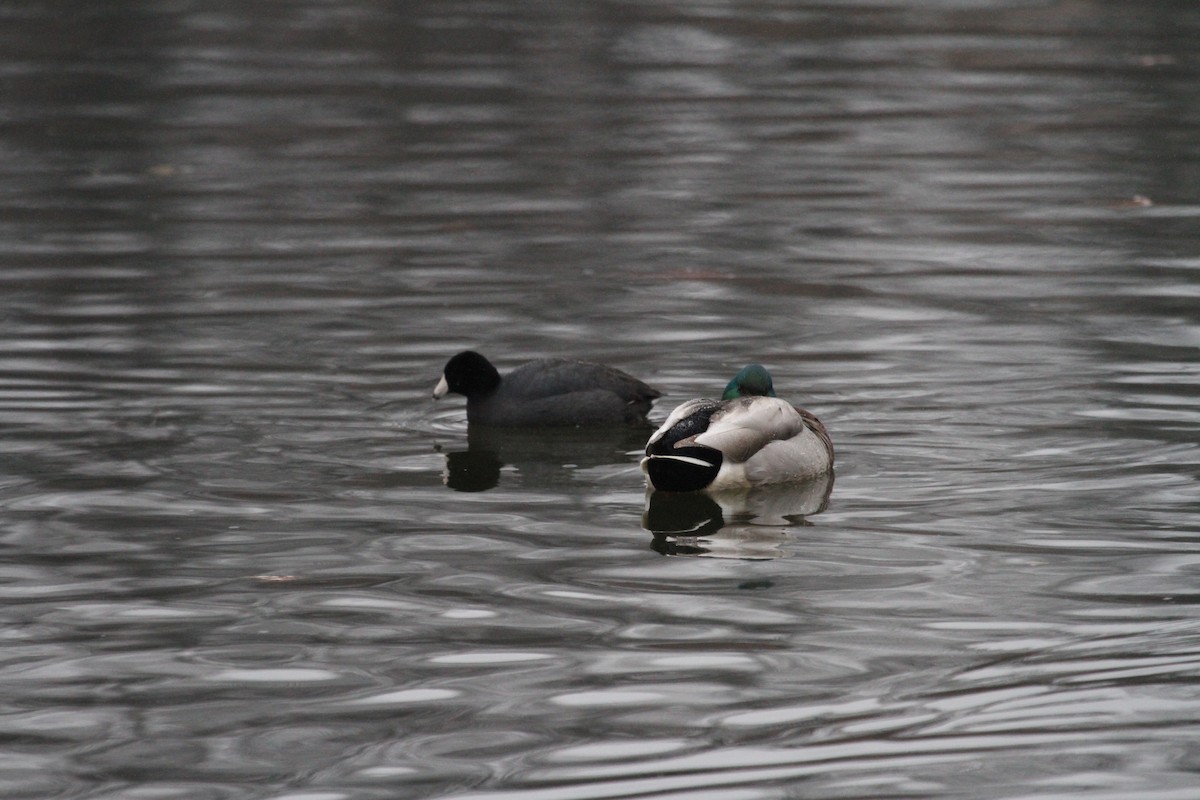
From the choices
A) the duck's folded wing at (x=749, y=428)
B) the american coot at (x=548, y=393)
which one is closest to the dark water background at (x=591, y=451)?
the american coot at (x=548, y=393)

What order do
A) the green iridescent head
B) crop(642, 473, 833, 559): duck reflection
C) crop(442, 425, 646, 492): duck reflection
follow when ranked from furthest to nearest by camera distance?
crop(442, 425, 646, 492): duck reflection
the green iridescent head
crop(642, 473, 833, 559): duck reflection

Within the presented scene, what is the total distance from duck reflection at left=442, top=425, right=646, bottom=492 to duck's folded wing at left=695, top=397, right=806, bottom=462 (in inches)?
32.9

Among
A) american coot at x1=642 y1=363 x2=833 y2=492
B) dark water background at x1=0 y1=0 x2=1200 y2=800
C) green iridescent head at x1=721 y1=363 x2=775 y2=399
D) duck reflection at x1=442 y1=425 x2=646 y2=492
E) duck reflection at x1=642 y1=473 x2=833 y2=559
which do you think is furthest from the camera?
duck reflection at x1=442 y1=425 x2=646 y2=492

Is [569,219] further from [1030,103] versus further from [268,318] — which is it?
[1030,103]

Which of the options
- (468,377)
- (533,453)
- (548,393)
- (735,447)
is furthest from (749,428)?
(468,377)

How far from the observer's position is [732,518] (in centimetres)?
849

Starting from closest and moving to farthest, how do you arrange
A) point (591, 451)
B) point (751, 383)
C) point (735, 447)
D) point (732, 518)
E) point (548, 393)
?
point (732, 518), point (735, 447), point (751, 383), point (591, 451), point (548, 393)

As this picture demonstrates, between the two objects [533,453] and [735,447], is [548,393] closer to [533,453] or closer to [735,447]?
[533,453]

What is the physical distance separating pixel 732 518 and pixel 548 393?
1880 millimetres

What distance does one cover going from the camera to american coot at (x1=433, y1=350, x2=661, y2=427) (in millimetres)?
10016

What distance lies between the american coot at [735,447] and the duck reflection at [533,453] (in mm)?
696

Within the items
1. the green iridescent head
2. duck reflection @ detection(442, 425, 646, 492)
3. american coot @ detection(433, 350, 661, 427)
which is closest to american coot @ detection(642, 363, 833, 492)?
the green iridescent head

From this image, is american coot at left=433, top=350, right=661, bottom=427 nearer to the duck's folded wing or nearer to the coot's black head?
the coot's black head

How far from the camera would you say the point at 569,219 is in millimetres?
15242
